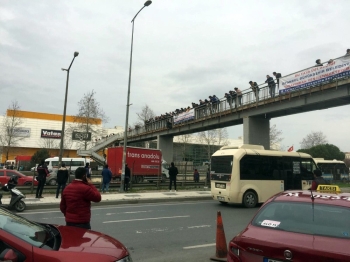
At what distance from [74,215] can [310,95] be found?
791 inches

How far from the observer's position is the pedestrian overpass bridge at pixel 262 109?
20312 millimetres

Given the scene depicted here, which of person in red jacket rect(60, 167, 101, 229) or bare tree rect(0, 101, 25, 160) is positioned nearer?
A: person in red jacket rect(60, 167, 101, 229)

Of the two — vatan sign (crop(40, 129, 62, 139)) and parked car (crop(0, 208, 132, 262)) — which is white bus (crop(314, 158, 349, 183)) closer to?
parked car (crop(0, 208, 132, 262))

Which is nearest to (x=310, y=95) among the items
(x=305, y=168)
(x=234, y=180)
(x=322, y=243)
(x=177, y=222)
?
(x=305, y=168)

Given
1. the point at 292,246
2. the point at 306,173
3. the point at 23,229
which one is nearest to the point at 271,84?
the point at 306,173

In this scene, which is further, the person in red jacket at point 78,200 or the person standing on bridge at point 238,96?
the person standing on bridge at point 238,96

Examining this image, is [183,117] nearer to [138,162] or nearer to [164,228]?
[138,162]

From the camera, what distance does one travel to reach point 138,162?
31.1 metres

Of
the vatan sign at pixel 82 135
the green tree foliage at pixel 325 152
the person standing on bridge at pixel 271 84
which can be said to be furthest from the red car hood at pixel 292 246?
the green tree foliage at pixel 325 152

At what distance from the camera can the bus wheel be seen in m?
14.3

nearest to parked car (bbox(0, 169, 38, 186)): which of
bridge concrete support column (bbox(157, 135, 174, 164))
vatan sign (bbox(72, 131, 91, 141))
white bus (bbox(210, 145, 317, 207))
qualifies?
white bus (bbox(210, 145, 317, 207))

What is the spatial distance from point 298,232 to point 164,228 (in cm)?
618

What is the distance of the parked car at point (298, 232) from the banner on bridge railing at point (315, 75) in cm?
1617

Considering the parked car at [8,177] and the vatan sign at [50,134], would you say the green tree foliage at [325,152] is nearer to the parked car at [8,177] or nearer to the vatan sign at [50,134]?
the parked car at [8,177]
